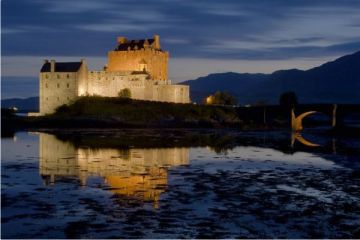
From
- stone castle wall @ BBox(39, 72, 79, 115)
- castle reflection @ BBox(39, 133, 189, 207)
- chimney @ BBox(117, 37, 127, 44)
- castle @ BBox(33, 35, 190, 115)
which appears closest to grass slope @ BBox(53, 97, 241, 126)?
stone castle wall @ BBox(39, 72, 79, 115)

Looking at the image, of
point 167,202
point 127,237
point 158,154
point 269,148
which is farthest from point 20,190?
point 269,148

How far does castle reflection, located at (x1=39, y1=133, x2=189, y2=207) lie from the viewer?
22.1 m

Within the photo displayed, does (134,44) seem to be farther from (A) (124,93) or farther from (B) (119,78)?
(A) (124,93)

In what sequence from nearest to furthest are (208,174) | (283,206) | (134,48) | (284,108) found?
1. (283,206)
2. (208,174)
3. (284,108)
4. (134,48)

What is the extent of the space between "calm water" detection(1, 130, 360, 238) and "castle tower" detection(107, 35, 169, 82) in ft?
205

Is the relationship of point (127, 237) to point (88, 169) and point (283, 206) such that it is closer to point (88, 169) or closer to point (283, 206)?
point (283, 206)

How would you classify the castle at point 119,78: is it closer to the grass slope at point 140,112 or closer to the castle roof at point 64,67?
the castle roof at point 64,67

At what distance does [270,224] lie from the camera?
16.0 metres

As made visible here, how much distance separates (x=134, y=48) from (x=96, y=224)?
8442 cm

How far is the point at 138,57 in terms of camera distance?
97.1 metres

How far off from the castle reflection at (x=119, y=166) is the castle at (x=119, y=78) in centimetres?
4287

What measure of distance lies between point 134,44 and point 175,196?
81.7 m

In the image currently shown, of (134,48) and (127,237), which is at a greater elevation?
(134,48)

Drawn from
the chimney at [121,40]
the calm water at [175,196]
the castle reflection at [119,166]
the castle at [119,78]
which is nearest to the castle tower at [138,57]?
the castle at [119,78]
